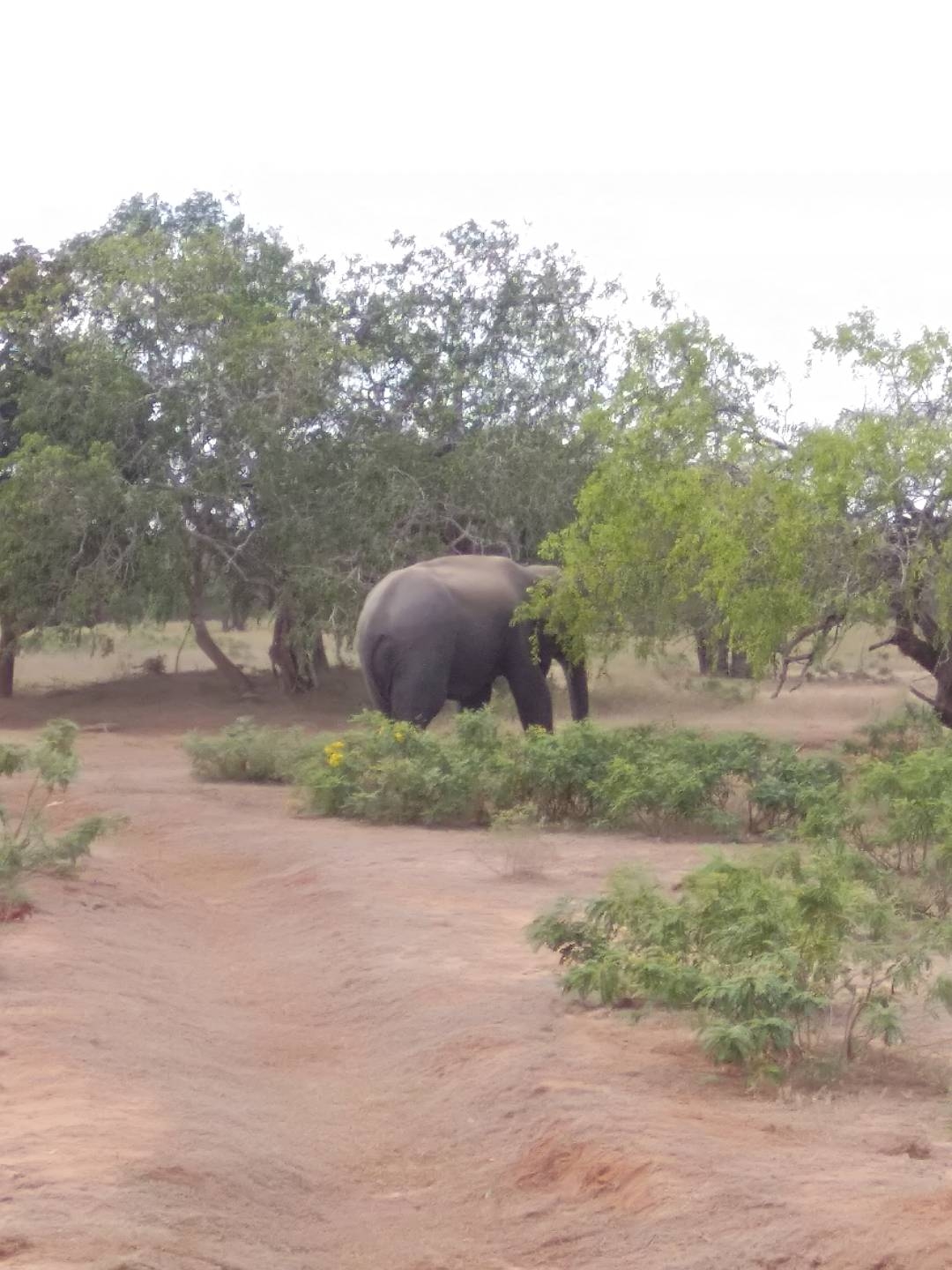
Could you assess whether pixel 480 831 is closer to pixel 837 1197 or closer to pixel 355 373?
pixel 837 1197

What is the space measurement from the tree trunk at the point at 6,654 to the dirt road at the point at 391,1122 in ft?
48.5

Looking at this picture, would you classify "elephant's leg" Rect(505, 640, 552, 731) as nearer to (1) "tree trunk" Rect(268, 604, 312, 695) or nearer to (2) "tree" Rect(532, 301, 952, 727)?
(2) "tree" Rect(532, 301, 952, 727)

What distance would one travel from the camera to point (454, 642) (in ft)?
51.6

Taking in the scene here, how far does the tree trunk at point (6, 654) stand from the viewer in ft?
76.7

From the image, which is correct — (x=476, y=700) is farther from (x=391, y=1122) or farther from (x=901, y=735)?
(x=391, y=1122)

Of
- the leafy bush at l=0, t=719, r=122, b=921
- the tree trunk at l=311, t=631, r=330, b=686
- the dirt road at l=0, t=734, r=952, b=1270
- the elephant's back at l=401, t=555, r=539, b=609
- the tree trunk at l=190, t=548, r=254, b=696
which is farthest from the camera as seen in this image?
the tree trunk at l=311, t=631, r=330, b=686

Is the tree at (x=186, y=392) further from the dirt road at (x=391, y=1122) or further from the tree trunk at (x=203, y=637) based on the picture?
the dirt road at (x=391, y=1122)

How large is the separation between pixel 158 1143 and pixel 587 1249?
1362 mm

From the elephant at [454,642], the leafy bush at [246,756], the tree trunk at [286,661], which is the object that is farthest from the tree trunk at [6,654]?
the elephant at [454,642]

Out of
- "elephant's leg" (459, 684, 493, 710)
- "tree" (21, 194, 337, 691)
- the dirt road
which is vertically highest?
"tree" (21, 194, 337, 691)

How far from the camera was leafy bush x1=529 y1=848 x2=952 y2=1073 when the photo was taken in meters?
6.11

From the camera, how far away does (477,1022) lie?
6.82m

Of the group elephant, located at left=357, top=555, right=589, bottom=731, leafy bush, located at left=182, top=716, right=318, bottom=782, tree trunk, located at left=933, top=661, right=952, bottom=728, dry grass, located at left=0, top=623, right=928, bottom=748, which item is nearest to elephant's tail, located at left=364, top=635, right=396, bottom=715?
elephant, located at left=357, top=555, right=589, bottom=731

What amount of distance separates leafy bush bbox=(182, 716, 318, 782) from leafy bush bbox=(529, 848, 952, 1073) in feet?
25.4
